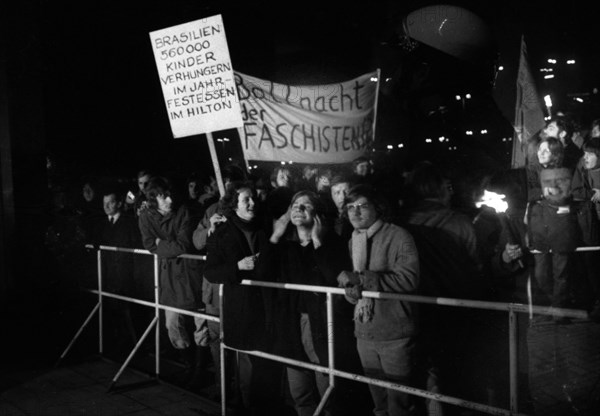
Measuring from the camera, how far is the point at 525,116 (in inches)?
247

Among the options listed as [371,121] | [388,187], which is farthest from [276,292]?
[371,121]

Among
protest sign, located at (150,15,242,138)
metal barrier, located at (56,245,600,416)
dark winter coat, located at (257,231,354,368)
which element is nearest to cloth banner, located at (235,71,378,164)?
protest sign, located at (150,15,242,138)

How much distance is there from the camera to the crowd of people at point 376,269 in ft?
13.5

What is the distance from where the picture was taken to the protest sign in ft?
18.0

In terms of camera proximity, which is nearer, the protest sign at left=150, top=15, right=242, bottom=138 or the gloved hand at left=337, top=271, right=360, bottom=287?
the gloved hand at left=337, top=271, right=360, bottom=287

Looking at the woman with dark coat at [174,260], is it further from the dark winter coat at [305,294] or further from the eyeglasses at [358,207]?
the eyeglasses at [358,207]

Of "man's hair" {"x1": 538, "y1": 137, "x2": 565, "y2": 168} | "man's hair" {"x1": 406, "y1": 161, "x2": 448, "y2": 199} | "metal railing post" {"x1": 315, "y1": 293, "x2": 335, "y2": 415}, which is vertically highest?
"man's hair" {"x1": 538, "y1": 137, "x2": 565, "y2": 168}

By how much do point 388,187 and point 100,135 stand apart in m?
6.63

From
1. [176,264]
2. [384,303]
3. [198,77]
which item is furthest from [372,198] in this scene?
[176,264]

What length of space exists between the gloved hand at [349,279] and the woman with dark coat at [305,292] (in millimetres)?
403

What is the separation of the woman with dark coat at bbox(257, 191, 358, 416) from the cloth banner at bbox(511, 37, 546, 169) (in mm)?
2814

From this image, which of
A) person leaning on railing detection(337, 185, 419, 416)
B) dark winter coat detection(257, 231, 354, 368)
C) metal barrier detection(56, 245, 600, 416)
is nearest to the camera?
metal barrier detection(56, 245, 600, 416)

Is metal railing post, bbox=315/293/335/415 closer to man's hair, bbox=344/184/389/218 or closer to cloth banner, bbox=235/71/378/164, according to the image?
man's hair, bbox=344/184/389/218

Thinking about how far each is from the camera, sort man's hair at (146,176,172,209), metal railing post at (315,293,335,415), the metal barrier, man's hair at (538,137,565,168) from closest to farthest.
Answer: the metal barrier, metal railing post at (315,293,335,415), man's hair at (538,137,565,168), man's hair at (146,176,172,209)
